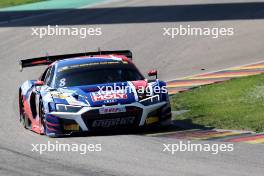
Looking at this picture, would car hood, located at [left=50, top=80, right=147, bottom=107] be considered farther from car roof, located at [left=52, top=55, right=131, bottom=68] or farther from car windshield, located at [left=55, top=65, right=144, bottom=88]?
car roof, located at [left=52, top=55, right=131, bottom=68]

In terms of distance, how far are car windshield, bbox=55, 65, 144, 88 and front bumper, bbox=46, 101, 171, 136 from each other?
110cm

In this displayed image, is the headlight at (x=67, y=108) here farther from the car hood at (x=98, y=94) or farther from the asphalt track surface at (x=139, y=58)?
the asphalt track surface at (x=139, y=58)

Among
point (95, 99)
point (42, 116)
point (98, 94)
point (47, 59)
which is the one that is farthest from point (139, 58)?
point (95, 99)

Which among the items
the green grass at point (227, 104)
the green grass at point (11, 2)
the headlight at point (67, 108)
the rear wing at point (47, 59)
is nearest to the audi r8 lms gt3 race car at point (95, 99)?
the headlight at point (67, 108)

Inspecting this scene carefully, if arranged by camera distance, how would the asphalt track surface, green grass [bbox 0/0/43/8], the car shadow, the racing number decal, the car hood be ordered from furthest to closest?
green grass [bbox 0/0/43/8], the racing number decal, the car shadow, the car hood, the asphalt track surface

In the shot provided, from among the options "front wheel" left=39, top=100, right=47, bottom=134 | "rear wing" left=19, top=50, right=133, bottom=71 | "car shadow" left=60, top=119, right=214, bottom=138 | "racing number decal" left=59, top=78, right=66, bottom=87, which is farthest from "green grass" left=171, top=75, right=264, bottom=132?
"front wheel" left=39, top=100, right=47, bottom=134

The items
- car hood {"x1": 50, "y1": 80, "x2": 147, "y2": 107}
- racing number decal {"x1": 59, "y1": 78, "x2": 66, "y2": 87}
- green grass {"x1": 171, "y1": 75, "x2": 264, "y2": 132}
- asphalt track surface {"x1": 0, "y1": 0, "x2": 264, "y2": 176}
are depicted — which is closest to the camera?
asphalt track surface {"x1": 0, "y1": 0, "x2": 264, "y2": 176}

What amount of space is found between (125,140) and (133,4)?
2031 centimetres

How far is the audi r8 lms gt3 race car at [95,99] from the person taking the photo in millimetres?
14578

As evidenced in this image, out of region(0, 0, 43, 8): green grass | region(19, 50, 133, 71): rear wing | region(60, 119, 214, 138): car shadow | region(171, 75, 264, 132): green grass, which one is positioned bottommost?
region(60, 119, 214, 138): car shadow

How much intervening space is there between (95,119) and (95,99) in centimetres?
33

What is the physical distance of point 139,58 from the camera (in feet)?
80.7

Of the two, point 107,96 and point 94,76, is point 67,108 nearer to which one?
point 107,96

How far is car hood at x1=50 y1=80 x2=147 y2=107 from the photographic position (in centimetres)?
1465
